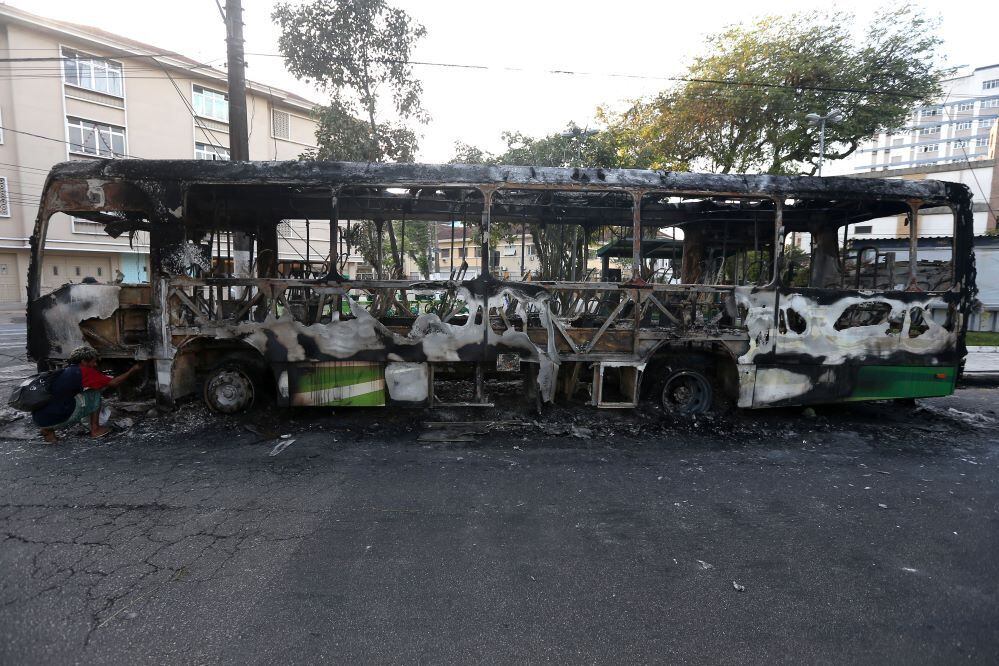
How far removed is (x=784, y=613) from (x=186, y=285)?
6.02m

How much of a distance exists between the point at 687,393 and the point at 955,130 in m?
88.3

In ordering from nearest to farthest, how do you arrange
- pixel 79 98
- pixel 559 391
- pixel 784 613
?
pixel 784 613 < pixel 559 391 < pixel 79 98

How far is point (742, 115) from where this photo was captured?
14969 millimetres

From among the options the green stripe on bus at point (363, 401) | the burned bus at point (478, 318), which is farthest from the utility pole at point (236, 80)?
the green stripe on bus at point (363, 401)

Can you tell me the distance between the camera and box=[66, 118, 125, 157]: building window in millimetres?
21875

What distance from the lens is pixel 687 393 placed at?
20.0ft

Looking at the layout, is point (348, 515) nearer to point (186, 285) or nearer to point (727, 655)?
point (727, 655)

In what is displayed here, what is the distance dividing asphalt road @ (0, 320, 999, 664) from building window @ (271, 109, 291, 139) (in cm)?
2404

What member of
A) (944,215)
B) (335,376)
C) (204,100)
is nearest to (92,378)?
(335,376)

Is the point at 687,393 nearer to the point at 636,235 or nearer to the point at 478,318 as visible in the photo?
the point at 636,235

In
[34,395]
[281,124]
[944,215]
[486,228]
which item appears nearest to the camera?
[34,395]

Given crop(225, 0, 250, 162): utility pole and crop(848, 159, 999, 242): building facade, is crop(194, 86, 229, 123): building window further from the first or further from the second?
crop(848, 159, 999, 242): building facade

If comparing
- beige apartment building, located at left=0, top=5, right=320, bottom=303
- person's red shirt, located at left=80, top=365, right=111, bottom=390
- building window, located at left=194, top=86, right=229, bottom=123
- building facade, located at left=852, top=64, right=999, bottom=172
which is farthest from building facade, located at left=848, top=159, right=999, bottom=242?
building window, located at left=194, top=86, right=229, bottom=123

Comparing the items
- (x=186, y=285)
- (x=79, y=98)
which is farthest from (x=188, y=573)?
(x=79, y=98)
